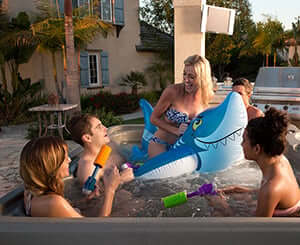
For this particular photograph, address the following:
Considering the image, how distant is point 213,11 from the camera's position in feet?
18.6

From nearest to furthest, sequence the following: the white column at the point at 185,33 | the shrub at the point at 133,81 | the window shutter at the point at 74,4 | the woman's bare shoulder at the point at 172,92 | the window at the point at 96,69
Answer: the woman's bare shoulder at the point at 172,92
the white column at the point at 185,33
the window shutter at the point at 74,4
the window at the point at 96,69
the shrub at the point at 133,81

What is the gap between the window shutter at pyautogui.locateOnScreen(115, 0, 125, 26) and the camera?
41.2ft

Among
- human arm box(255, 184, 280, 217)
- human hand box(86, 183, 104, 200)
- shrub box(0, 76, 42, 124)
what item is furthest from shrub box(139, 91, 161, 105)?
human arm box(255, 184, 280, 217)

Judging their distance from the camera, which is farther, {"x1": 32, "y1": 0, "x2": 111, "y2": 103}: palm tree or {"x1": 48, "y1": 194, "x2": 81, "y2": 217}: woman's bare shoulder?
{"x1": 32, "y1": 0, "x2": 111, "y2": 103}: palm tree

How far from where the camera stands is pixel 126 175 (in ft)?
10.1

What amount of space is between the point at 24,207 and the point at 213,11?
4.69 metres

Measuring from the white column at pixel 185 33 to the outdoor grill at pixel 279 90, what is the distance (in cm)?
196

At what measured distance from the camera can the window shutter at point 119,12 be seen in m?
12.6

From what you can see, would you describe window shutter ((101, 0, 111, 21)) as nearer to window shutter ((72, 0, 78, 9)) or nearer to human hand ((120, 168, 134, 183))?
window shutter ((72, 0, 78, 9))

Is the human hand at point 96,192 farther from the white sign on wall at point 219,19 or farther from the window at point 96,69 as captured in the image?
the window at point 96,69

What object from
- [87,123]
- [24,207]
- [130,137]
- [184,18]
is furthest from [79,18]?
[24,207]

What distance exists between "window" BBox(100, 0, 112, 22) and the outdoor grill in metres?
7.06

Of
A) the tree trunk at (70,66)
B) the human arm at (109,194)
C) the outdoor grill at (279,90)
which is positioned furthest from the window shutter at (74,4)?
the human arm at (109,194)

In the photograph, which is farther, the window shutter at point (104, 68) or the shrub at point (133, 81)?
the shrub at point (133, 81)
